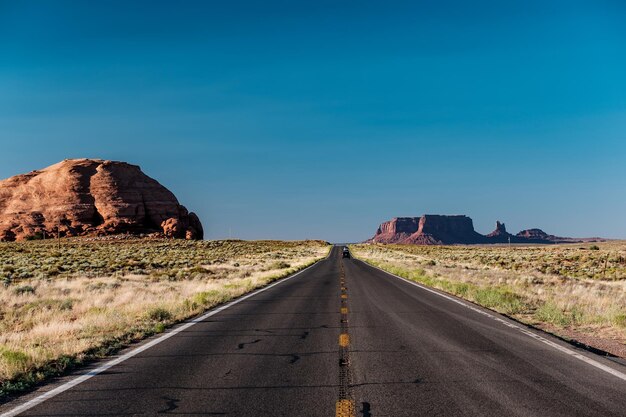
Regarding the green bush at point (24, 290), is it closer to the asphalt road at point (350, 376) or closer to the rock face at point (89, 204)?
the asphalt road at point (350, 376)

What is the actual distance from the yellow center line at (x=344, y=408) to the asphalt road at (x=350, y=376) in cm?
1

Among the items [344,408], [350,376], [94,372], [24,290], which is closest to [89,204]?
[24,290]

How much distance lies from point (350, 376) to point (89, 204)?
422 feet

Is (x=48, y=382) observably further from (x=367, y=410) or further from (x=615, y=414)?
(x=615, y=414)

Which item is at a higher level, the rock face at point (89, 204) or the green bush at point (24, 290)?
the rock face at point (89, 204)

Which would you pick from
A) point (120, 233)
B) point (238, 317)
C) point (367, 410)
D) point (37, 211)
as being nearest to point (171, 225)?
point (120, 233)

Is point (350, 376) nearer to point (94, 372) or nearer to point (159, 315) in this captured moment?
point (94, 372)

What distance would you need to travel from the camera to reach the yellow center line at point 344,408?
4.73 m

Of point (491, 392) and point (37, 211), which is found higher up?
point (37, 211)

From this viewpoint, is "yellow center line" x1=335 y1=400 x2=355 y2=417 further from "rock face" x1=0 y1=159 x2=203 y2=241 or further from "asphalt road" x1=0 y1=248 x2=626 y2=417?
"rock face" x1=0 y1=159 x2=203 y2=241

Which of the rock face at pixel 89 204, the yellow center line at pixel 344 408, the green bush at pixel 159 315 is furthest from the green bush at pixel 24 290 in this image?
the rock face at pixel 89 204

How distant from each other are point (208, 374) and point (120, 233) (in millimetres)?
118741

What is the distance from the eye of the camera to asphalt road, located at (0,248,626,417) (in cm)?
495

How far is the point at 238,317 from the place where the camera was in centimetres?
1187
